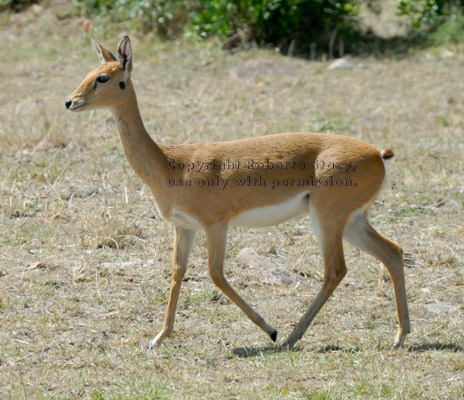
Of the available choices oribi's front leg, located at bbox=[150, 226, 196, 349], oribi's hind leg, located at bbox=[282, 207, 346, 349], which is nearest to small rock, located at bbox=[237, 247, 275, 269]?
oribi's front leg, located at bbox=[150, 226, 196, 349]

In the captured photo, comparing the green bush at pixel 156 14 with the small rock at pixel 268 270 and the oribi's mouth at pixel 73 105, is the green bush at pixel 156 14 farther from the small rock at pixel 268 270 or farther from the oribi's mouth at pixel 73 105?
the oribi's mouth at pixel 73 105

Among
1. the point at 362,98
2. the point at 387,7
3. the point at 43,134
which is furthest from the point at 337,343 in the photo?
the point at 387,7

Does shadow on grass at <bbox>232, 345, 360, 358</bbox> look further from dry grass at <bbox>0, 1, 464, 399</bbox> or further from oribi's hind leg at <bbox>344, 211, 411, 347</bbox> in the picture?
oribi's hind leg at <bbox>344, 211, 411, 347</bbox>

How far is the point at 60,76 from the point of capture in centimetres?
1286

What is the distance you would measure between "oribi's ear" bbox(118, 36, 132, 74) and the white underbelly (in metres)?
1.30

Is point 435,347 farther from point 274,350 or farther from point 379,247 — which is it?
point 274,350

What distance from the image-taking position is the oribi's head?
5898mm

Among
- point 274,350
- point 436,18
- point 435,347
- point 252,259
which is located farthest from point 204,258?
point 436,18

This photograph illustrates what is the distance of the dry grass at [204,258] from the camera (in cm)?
520

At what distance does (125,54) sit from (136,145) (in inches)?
25.2

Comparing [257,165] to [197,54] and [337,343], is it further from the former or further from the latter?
[197,54]

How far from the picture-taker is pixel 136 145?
19.7 feet

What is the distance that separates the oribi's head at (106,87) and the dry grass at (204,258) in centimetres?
146

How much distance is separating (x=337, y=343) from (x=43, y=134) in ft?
16.9
